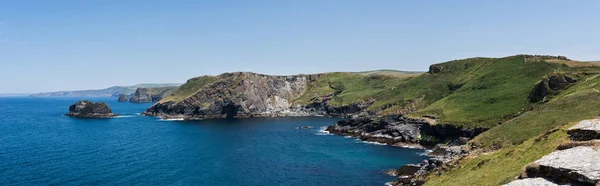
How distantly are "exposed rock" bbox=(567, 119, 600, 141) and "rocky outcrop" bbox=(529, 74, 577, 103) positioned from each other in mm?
92376

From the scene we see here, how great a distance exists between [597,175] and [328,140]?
11652 centimetres

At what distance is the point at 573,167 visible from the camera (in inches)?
989

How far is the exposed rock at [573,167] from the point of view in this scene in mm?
24217

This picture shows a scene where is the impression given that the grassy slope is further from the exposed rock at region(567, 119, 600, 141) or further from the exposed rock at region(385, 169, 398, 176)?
the exposed rock at region(385, 169, 398, 176)

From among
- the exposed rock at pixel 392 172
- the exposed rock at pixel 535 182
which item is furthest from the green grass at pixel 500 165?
the exposed rock at pixel 392 172

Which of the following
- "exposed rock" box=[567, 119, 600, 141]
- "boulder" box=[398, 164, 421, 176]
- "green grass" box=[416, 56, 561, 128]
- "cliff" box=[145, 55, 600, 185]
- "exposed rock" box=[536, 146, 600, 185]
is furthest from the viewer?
"green grass" box=[416, 56, 561, 128]

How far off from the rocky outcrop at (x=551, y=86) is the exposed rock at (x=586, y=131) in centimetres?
9238

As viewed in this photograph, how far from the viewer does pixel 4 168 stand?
91812 mm

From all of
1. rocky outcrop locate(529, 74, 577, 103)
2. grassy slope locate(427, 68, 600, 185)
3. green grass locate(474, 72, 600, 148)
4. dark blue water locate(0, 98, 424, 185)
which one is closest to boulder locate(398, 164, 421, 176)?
dark blue water locate(0, 98, 424, 185)

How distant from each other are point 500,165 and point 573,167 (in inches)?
916

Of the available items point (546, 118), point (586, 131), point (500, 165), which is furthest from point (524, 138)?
point (586, 131)

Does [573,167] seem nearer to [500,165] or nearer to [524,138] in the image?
[500,165]

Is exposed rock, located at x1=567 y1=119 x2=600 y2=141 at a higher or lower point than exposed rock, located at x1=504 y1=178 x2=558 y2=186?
higher

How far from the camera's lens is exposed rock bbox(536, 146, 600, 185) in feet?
79.5
